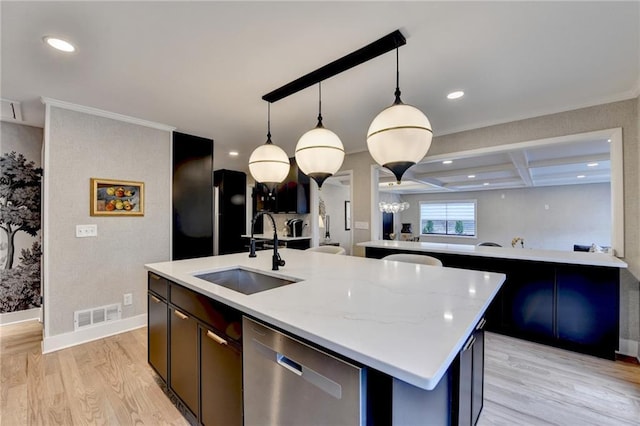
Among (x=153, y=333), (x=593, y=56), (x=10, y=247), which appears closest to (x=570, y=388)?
(x=593, y=56)

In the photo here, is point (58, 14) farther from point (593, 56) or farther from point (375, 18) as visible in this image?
point (593, 56)

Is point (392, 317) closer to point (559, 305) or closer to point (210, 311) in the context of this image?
point (210, 311)

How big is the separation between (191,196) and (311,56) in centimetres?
266

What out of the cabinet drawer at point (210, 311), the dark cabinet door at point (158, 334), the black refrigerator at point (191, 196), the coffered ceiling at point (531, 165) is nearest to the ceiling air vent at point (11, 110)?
the black refrigerator at point (191, 196)

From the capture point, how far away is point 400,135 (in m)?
1.52

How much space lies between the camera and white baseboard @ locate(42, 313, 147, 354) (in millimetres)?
2662

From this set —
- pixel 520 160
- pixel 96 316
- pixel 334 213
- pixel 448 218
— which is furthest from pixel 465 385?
pixel 448 218

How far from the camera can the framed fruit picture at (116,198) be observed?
2943 millimetres

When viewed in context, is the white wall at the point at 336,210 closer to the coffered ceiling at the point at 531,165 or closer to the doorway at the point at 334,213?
the doorway at the point at 334,213

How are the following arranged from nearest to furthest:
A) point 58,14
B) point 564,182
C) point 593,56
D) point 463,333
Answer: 1. point 463,333
2. point 58,14
3. point 593,56
4. point 564,182

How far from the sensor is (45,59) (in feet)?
6.41

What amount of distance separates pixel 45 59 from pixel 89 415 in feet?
8.13

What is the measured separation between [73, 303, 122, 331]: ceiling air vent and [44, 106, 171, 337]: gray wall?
0.05 metres

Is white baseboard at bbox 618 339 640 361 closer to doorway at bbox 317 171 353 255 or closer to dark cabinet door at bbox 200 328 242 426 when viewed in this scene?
dark cabinet door at bbox 200 328 242 426
